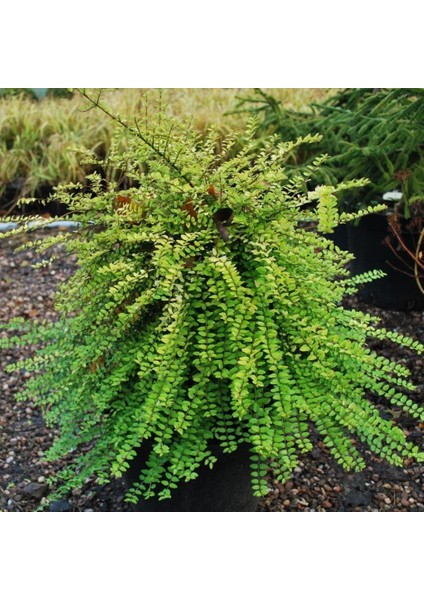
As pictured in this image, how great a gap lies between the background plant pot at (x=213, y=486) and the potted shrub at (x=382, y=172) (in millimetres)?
1761

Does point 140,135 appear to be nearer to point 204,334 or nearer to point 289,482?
point 204,334

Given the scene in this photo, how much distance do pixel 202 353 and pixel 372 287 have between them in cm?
253

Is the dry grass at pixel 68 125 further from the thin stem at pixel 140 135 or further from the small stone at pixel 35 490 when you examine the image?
the thin stem at pixel 140 135

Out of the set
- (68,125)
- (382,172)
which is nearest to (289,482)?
(382,172)

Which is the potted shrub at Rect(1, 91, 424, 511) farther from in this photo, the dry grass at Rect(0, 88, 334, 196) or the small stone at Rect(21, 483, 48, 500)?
the dry grass at Rect(0, 88, 334, 196)

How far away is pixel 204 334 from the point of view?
2.28 meters

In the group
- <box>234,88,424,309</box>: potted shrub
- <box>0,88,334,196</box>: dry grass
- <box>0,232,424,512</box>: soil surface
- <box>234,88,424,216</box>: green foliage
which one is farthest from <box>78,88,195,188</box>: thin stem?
<box>0,88,334,196</box>: dry grass

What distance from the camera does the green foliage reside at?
4137 millimetres

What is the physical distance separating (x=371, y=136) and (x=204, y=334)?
2.43m

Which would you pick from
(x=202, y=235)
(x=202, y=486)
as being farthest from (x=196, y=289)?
(x=202, y=486)

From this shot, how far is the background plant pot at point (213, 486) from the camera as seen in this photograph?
2545 millimetres

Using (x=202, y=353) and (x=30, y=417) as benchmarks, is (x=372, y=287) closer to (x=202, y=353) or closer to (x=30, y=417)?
(x=30, y=417)

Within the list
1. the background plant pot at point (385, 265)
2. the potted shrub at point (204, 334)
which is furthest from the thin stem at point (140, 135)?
the background plant pot at point (385, 265)

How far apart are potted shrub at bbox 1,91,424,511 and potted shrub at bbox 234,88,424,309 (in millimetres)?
1686
